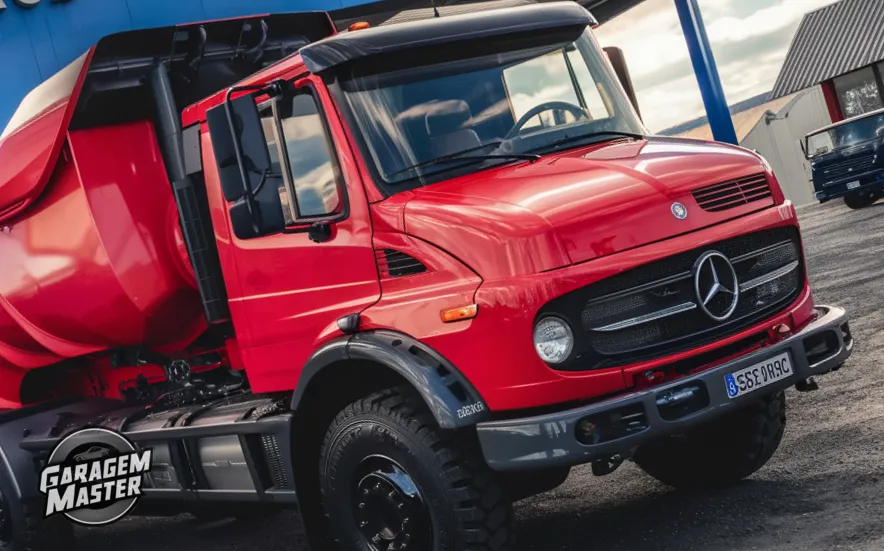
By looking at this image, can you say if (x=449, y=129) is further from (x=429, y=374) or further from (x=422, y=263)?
(x=429, y=374)

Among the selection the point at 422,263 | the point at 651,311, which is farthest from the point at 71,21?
the point at 651,311

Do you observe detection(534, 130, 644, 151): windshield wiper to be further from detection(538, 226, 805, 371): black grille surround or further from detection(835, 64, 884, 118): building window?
detection(835, 64, 884, 118): building window

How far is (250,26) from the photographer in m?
6.86

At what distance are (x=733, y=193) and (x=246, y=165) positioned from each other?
7.59ft

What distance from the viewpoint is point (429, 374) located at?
4.73 m

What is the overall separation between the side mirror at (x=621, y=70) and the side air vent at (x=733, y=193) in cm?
107

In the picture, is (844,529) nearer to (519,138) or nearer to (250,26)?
(519,138)

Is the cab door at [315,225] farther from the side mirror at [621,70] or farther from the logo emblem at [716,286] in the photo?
the side mirror at [621,70]

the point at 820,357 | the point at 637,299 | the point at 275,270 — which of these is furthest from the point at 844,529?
the point at 275,270

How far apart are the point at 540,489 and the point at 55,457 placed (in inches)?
157

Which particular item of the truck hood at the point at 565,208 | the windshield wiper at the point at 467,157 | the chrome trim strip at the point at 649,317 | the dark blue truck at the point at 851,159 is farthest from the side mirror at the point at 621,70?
the dark blue truck at the point at 851,159

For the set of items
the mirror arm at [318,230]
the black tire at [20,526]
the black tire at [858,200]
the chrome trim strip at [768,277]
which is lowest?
the black tire at [858,200]

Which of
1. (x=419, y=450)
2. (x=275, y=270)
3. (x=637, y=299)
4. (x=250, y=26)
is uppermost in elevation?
(x=250, y=26)

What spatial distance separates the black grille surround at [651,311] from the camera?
4.66 m
